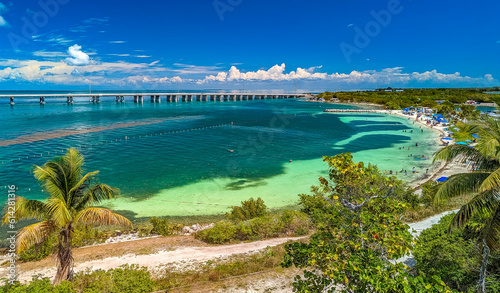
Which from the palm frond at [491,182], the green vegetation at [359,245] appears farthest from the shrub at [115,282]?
the palm frond at [491,182]

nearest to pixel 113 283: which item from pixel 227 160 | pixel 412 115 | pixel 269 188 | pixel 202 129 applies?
pixel 269 188

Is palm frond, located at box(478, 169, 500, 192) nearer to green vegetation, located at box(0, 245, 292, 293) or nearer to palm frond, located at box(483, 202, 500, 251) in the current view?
palm frond, located at box(483, 202, 500, 251)

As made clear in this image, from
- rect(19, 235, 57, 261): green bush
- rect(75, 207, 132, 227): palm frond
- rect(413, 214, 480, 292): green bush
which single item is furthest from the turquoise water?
rect(413, 214, 480, 292): green bush

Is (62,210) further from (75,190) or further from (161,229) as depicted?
(161,229)

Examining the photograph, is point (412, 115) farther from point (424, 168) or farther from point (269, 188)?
point (269, 188)

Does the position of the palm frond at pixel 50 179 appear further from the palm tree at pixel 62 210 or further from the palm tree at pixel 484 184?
the palm tree at pixel 484 184

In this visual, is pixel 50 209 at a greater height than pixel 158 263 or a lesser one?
greater

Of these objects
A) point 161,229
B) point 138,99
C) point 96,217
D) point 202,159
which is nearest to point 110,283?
point 96,217
